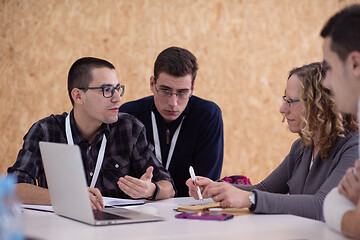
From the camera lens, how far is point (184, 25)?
5.60 meters

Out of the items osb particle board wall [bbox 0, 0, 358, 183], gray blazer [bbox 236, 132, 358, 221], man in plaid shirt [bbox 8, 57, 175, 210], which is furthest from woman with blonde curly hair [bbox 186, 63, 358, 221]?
osb particle board wall [bbox 0, 0, 358, 183]

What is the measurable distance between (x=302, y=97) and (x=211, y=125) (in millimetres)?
1366

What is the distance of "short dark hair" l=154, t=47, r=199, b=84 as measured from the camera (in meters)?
3.26

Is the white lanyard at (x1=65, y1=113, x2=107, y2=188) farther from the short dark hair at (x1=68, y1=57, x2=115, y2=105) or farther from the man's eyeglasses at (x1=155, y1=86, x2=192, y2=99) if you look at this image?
the man's eyeglasses at (x1=155, y1=86, x2=192, y2=99)

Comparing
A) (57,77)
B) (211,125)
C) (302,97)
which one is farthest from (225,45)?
(302,97)

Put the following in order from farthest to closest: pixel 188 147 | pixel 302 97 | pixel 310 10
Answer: pixel 310 10
pixel 188 147
pixel 302 97

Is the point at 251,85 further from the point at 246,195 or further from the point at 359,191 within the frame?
the point at 359,191

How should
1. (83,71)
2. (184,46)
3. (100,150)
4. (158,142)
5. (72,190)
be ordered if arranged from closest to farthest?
(72,190) < (100,150) < (83,71) < (158,142) < (184,46)

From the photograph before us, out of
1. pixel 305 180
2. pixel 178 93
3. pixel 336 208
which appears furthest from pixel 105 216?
pixel 178 93

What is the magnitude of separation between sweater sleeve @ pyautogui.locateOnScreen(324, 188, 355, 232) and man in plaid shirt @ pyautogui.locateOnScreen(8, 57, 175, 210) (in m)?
1.12

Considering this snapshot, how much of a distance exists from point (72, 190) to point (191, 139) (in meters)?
1.82

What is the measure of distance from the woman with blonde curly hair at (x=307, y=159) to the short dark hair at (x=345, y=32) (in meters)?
0.67

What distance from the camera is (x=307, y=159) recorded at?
229 centimetres

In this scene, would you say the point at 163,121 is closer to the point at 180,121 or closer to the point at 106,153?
the point at 180,121
